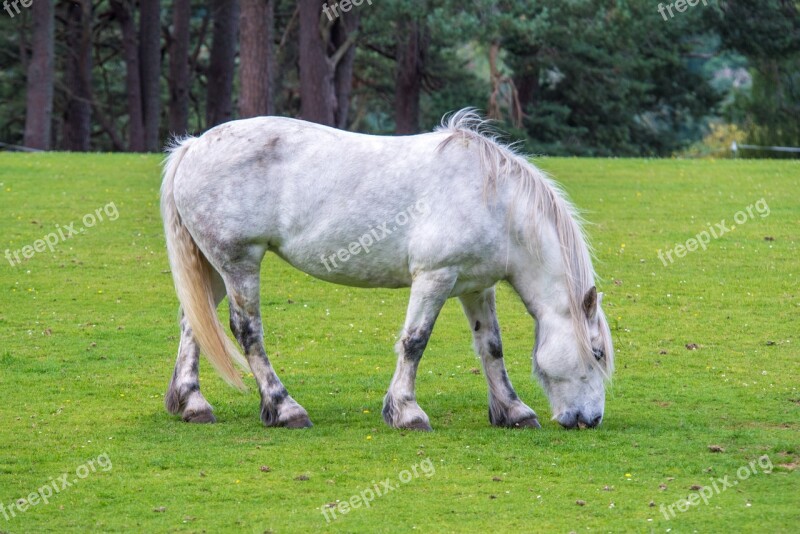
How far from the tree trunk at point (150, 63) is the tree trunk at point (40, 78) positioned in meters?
4.15

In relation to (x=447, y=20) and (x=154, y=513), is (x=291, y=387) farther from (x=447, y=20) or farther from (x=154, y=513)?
(x=447, y=20)

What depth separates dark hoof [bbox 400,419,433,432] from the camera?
823 centimetres

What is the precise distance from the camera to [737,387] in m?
9.84

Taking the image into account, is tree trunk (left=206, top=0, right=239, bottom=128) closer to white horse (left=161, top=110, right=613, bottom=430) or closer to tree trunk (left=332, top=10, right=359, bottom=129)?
tree trunk (left=332, top=10, right=359, bottom=129)

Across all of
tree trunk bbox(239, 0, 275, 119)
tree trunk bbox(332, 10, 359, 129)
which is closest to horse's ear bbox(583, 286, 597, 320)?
tree trunk bbox(239, 0, 275, 119)

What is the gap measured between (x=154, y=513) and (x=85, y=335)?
5.74 m

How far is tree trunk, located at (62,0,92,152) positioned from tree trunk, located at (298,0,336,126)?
985 centimetres

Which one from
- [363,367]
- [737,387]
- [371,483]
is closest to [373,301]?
[363,367]

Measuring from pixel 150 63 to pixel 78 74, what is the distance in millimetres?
4972

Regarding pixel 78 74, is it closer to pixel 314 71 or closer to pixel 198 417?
pixel 314 71

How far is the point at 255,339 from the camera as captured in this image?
8.45m

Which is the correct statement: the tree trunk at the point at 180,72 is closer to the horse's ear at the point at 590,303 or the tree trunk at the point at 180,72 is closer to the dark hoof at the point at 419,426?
the dark hoof at the point at 419,426

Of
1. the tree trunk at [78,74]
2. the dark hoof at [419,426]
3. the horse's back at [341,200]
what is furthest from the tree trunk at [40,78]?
the dark hoof at [419,426]

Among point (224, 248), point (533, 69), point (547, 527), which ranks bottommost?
point (547, 527)
